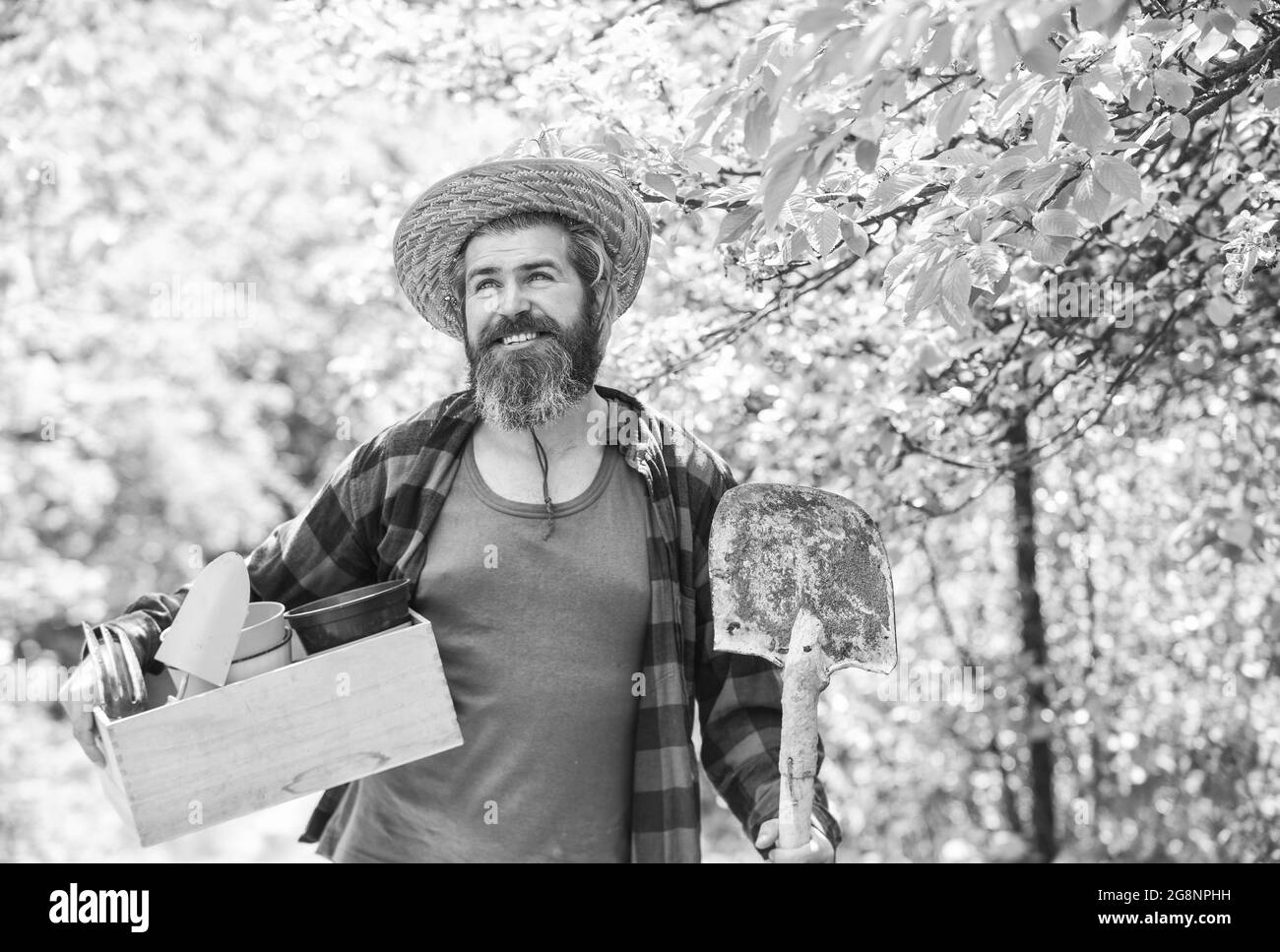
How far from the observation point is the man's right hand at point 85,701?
2.13 meters

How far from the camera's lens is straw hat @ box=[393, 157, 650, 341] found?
231cm

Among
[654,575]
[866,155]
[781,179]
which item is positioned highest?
[866,155]

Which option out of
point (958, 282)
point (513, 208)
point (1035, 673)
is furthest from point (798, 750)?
point (1035, 673)

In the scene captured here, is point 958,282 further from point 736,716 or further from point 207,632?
point 207,632

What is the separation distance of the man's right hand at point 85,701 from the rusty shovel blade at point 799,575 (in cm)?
112

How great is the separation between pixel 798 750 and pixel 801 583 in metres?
0.31

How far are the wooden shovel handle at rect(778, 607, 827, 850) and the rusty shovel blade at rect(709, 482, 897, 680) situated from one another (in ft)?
0.28

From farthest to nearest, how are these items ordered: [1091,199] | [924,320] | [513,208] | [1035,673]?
1. [1035,673]
2. [924,320]
3. [513,208]
4. [1091,199]

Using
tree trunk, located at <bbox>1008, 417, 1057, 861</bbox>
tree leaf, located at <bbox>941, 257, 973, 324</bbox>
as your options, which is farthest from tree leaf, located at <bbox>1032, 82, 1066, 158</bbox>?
tree trunk, located at <bbox>1008, 417, 1057, 861</bbox>

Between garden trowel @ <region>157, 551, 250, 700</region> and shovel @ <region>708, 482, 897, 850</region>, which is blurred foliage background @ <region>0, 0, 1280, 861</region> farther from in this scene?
garden trowel @ <region>157, 551, 250, 700</region>

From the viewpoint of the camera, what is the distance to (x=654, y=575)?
2336mm

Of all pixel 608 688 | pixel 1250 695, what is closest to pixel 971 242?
pixel 608 688

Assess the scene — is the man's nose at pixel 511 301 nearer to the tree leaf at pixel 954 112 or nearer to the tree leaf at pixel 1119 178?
the tree leaf at pixel 954 112
